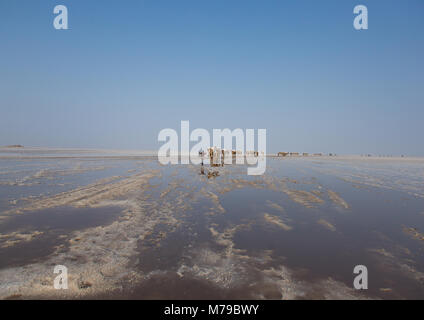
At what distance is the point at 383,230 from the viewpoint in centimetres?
568

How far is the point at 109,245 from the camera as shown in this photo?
4.70m

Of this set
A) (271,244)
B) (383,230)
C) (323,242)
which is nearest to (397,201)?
(383,230)

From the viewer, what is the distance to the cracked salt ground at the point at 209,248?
3.25m

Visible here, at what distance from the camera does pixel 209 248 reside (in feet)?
15.2

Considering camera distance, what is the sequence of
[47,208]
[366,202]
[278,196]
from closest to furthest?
1. [47,208]
2. [366,202]
3. [278,196]

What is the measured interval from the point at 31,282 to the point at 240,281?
311cm

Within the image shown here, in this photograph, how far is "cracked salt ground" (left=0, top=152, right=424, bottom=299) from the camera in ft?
10.7
